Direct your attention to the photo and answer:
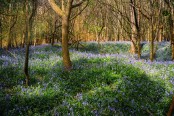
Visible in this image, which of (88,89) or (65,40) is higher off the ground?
(65,40)

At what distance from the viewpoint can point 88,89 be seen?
998cm

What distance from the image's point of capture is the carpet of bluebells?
829 centimetres

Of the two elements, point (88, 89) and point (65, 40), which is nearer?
point (88, 89)

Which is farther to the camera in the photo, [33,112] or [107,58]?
[107,58]

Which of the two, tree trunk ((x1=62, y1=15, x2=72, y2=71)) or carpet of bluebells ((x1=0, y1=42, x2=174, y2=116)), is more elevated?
tree trunk ((x1=62, y1=15, x2=72, y2=71))

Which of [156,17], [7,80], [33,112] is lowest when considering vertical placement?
[33,112]

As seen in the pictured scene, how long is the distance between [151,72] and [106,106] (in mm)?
4036

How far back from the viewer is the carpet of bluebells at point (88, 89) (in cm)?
829

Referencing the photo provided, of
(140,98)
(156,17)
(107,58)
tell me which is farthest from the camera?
(156,17)

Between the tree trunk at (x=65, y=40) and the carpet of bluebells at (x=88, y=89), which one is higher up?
the tree trunk at (x=65, y=40)

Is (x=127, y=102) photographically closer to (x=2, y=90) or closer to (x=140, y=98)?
(x=140, y=98)

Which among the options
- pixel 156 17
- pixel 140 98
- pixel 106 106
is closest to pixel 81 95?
pixel 106 106

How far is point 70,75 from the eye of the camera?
10812mm

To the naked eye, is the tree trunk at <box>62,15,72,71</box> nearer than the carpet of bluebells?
No
